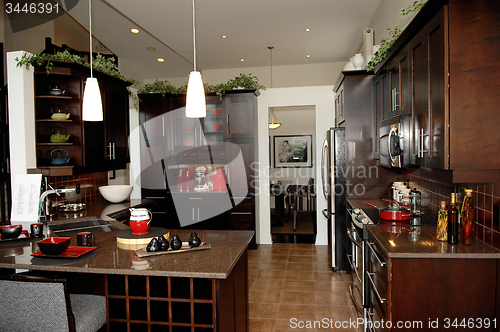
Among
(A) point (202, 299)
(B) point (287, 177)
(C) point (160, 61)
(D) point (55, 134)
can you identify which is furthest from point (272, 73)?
(A) point (202, 299)

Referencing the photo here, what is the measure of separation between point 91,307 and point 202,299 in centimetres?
65

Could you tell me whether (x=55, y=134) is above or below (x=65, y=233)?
above

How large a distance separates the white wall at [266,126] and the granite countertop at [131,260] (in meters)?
3.14

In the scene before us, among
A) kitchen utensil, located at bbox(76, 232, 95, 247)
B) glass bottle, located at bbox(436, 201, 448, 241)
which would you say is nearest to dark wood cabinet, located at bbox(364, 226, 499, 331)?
glass bottle, located at bbox(436, 201, 448, 241)

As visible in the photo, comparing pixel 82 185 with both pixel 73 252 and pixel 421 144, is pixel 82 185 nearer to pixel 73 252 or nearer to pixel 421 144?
pixel 73 252

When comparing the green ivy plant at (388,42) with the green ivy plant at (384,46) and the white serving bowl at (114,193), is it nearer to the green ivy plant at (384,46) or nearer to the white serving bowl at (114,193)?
the green ivy plant at (384,46)

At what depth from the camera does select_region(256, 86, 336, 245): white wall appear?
5363 mm

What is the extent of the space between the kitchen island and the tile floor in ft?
3.60

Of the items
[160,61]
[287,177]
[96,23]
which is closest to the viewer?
[96,23]

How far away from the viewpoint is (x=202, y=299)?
1.75m

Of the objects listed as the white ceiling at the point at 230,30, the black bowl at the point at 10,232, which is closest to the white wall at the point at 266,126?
the white ceiling at the point at 230,30

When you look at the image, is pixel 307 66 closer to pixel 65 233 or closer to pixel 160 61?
pixel 160 61

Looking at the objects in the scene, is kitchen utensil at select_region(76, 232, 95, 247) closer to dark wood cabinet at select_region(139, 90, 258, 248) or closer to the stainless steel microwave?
the stainless steel microwave

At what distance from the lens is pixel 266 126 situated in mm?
5594
